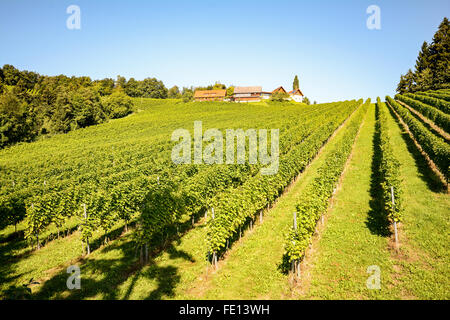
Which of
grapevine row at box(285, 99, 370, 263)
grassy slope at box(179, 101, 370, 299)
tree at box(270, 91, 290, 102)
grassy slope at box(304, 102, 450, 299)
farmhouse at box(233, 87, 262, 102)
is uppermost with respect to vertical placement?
farmhouse at box(233, 87, 262, 102)

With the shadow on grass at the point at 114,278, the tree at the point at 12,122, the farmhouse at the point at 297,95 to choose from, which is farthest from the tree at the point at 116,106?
the farmhouse at the point at 297,95

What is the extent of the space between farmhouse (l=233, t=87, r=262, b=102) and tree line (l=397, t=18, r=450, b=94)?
59.8m

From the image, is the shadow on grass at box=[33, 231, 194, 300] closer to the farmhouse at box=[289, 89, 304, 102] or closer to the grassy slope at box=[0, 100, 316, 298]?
the grassy slope at box=[0, 100, 316, 298]

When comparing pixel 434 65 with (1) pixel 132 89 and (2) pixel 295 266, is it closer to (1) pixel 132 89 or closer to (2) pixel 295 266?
(2) pixel 295 266

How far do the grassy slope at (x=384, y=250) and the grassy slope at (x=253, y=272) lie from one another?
4.94 feet

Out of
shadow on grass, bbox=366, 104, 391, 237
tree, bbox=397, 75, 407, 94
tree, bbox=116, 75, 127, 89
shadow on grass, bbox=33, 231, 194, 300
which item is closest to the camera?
shadow on grass, bbox=33, 231, 194, 300

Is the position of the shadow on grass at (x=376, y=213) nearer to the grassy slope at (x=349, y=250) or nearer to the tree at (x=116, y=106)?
the grassy slope at (x=349, y=250)

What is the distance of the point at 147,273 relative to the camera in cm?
1068

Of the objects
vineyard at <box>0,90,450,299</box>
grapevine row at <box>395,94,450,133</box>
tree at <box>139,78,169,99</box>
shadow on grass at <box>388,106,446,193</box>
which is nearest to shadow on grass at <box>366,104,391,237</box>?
vineyard at <box>0,90,450,299</box>

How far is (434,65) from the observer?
3349 inches

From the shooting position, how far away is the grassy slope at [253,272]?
9.41m

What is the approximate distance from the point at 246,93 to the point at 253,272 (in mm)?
118968

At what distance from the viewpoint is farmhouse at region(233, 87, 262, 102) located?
11950 cm

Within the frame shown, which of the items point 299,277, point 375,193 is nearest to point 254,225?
point 299,277
